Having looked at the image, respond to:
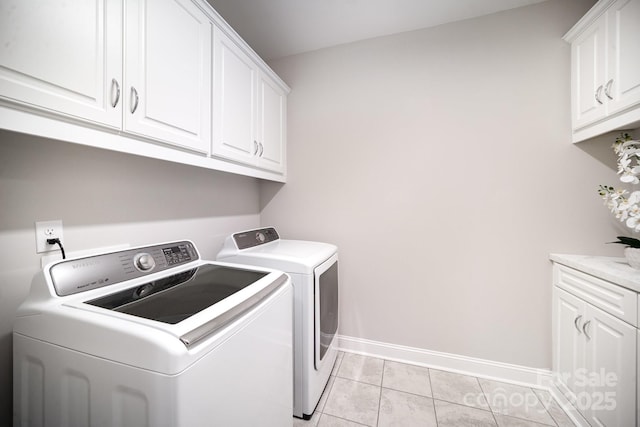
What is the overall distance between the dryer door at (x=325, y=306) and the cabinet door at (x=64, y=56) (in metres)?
1.25

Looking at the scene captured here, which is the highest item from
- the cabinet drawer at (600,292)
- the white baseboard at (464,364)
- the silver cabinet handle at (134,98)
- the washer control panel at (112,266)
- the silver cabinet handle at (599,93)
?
the silver cabinet handle at (599,93)

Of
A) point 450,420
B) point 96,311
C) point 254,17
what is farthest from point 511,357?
point 254,17

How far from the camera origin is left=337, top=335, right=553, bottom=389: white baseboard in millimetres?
1688

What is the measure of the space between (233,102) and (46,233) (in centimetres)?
112

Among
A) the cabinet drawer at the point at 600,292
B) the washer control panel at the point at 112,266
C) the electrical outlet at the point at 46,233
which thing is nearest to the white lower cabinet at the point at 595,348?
the cabinet drawer at the point at 600,292

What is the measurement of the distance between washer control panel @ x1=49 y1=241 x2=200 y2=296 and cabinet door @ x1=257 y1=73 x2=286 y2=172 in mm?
909

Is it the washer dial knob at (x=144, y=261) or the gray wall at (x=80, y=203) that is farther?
the washer dial knob at (x=144, y=261)

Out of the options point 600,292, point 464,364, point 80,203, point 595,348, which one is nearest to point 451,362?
point 464,364

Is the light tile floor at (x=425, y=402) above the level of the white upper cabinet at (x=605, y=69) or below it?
below

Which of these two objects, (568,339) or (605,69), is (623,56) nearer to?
(605,69)

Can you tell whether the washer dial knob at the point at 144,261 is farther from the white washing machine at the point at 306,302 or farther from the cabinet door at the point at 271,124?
the cabinet door at the point at 271,124

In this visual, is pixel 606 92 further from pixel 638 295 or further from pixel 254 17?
pixel 254 17

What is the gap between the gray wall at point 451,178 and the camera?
1.65m

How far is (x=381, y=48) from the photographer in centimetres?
202
